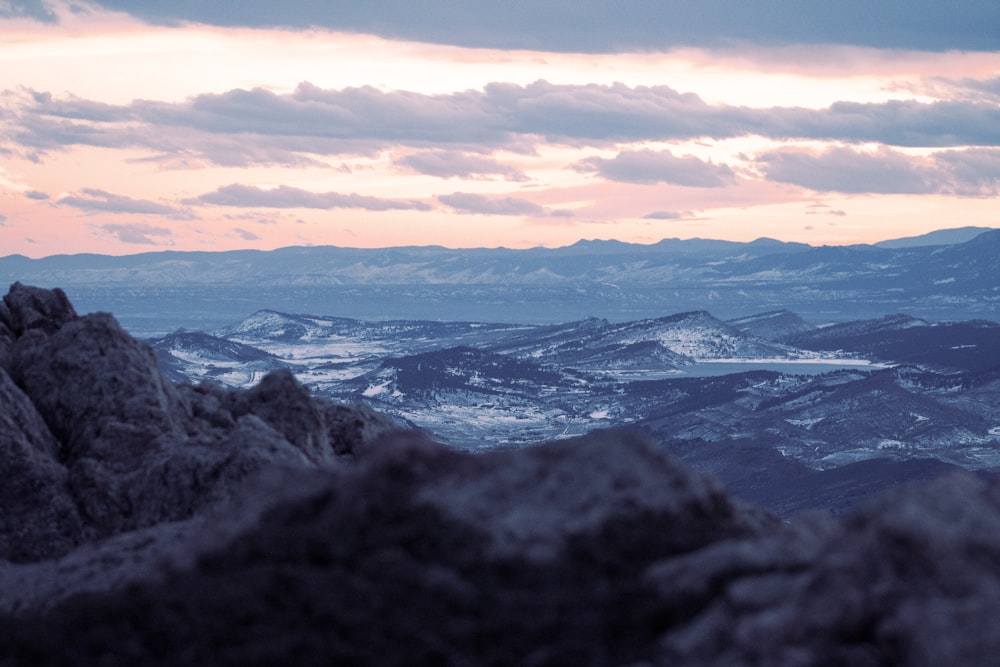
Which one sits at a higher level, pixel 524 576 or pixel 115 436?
pixel 524 576

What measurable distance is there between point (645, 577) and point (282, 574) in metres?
4.33

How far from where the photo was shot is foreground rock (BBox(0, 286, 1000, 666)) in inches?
522

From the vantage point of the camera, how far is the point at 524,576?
49.7 ft

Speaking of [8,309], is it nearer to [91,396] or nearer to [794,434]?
[91,396]

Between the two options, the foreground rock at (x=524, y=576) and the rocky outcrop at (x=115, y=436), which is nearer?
the foreground rock at (x=524, y=576)

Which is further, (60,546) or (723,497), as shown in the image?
(60,546)

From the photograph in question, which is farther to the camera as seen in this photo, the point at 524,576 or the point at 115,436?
the point at 115,436

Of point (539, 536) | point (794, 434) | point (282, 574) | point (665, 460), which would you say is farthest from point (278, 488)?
point (794, 434)

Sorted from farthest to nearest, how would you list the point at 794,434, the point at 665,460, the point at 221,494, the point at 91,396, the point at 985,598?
the point at 794,434
the point at 91,396
the point at 221,494
the point at 665,460
the point at 985,598

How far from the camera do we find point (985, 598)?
42.6ft

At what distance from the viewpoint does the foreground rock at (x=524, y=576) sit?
522 inches

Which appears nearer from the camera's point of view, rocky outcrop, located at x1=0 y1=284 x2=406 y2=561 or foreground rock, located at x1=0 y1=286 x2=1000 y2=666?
foreground rock, located at x1=0 y1=286 x2=1000 y2=666

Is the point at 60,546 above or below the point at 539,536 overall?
below

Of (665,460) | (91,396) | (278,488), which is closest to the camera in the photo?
(665,460)
